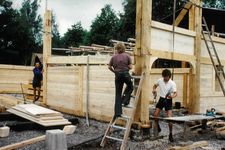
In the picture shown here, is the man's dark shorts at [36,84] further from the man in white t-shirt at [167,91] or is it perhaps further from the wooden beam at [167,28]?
the man in white t-shirt at [167,91]

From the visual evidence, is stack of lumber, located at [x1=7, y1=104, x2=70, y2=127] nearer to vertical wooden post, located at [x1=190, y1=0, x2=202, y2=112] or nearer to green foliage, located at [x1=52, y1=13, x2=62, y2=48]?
vertical wooden post, located at [x1=190, y1=0, x2=202, y2=112]

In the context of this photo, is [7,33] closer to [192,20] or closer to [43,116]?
[192,20]

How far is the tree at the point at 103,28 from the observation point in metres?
47.6

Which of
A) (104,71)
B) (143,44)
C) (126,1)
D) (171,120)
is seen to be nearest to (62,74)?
(104,71)

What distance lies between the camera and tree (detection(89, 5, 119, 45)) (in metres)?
47.6

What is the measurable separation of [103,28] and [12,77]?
84.1ft

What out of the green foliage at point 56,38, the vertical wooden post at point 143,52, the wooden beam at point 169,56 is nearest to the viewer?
the vertical wooden post at point 143,52

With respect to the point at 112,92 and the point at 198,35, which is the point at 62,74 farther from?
the point at 198,35

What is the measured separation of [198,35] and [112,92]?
3.93 m

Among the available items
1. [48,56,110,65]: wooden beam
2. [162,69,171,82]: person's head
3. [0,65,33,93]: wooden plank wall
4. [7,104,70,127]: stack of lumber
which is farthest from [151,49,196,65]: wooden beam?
[0,65,33,93]: wooden plank wall

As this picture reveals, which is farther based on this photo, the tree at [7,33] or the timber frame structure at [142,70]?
the tree at [7,33]

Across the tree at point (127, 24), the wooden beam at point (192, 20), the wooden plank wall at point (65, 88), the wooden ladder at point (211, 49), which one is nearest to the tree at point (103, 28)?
the tree at point (127, 24)

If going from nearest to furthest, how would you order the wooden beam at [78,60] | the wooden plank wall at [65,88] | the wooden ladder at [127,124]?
the wooden ladder at [127,124]
the wooden beam at [78,60]
the wooden plank wall at [65,88]

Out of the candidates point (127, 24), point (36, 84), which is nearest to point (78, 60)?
point (36, 84)
